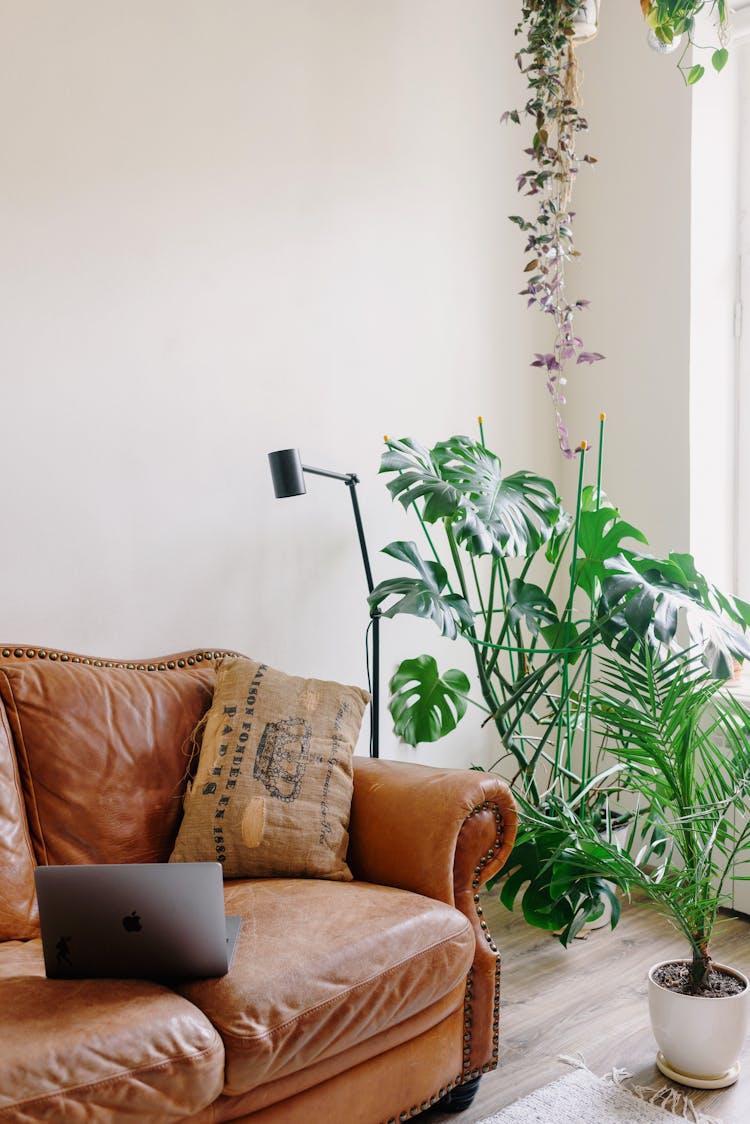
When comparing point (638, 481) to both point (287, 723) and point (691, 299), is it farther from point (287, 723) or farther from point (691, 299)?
point (287, 723)

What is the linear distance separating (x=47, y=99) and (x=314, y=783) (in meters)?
1.74

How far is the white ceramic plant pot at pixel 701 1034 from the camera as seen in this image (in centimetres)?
203

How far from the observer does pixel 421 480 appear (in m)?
2.37

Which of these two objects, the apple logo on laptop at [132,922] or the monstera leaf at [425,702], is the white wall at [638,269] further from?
the apple logo on laptop at [132,922]

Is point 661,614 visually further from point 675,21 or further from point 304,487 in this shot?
point 675,21

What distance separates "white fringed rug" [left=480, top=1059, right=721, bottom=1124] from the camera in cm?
196

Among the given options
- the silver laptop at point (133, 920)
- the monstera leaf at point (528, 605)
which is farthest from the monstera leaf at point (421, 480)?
the silver laptop at point (133, 920)

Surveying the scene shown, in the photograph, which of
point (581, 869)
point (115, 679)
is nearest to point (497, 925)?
point (581, 869)

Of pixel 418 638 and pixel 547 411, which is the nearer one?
pixel 418 638

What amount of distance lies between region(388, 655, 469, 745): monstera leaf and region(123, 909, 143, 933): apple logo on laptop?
1187 millimetres

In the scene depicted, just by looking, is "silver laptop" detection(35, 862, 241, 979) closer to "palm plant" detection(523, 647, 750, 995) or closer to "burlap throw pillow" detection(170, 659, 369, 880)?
"burlap throw pillow" detection(170, 659, 369, 880)

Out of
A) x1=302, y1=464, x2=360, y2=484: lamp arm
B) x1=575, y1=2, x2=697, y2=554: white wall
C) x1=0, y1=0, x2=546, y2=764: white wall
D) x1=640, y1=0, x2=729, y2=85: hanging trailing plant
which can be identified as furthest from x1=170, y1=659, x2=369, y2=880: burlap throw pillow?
x1=640, y1=0, x2=729, y2=85: hanging trailing plant

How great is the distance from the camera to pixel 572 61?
2764 millimetres

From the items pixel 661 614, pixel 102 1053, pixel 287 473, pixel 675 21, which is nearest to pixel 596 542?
pixel 661 614
